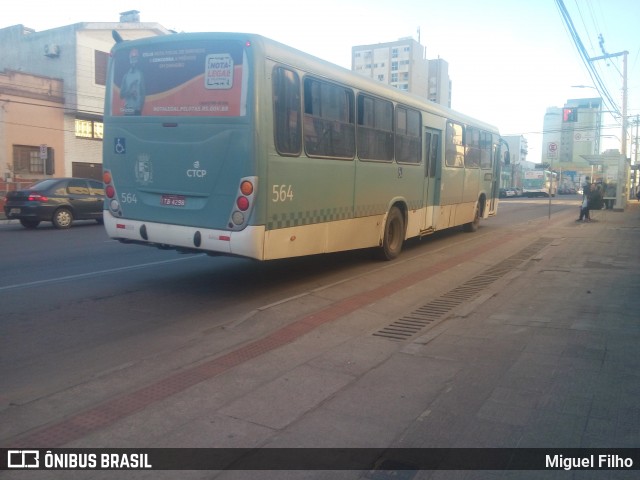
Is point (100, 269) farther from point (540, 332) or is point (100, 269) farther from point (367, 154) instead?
point (540, 332)

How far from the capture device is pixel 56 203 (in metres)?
18.3

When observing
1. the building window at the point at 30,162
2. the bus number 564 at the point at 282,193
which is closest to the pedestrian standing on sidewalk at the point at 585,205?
the bus number 564 at the point at 282,193

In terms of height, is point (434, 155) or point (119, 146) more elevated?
point (434, 155)

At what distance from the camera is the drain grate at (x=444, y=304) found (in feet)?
22.2

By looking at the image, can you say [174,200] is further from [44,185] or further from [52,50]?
[52,50]

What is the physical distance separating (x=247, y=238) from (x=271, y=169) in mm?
978

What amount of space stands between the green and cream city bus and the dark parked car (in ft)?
36.0

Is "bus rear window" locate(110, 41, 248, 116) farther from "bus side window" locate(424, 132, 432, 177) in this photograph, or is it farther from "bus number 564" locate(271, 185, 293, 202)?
"bus side window" locate(424, 132, 432, 177)

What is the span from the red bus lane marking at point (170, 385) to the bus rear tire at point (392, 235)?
2914mm

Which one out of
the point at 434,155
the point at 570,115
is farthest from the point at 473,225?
the point at 570,115

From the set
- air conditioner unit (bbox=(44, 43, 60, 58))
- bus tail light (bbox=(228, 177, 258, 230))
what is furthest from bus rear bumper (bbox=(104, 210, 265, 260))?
air conditioner unit (bbox=(44, 43, 60, 58))

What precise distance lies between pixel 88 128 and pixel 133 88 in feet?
88.2

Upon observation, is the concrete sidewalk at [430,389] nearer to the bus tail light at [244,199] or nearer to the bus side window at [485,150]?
the bus tail light at [244,199]

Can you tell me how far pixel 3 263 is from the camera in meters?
10.9
